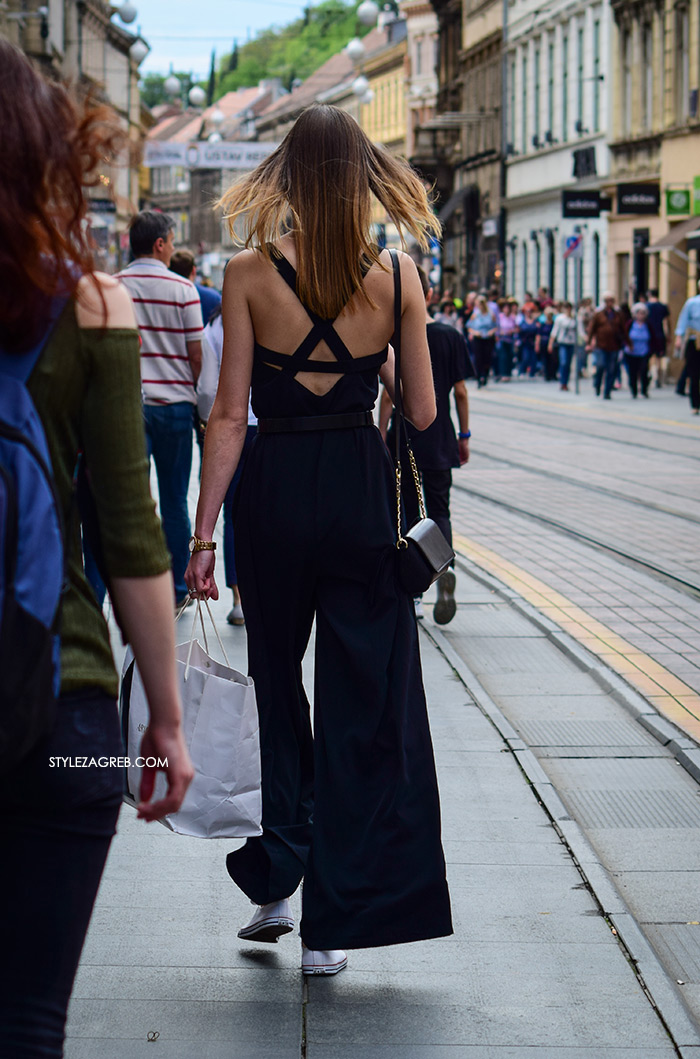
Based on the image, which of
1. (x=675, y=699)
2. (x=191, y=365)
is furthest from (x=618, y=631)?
(x=191, y=365)

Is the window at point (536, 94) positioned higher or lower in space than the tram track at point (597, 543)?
higher

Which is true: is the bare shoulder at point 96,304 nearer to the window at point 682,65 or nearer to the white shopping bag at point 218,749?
the white shopping bag at point 218,749

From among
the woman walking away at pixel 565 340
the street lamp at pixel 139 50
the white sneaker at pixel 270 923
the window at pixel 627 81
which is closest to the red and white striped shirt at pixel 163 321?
the white sneaker at pixel 270 923

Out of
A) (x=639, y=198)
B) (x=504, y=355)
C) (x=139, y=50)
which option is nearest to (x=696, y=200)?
(x=639, y=198)

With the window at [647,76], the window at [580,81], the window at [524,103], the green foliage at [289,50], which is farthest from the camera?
the green foliage at [289,50]

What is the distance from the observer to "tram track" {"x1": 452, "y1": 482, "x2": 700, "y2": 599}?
10.3 m

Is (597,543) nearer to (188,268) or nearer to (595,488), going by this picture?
(188,268)

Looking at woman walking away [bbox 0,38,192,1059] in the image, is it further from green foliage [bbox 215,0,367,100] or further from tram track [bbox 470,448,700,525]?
green foliage [bbox 215,0,367,100]

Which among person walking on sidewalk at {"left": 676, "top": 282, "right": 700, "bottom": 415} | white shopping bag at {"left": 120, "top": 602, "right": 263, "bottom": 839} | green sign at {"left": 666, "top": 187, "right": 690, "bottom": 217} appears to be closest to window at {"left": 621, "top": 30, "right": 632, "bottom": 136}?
green sign at {"left": 666, "top": 187, "right": 690, "bottom": 217}

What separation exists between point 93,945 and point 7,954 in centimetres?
211

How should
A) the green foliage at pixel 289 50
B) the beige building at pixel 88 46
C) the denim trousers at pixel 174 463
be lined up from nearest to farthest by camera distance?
the denim trousers at pixel 174 463 < the beige building at pixel 88 46 < the green foliage at pixel 289 50

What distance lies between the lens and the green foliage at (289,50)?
125 metres

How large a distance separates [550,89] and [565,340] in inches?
819

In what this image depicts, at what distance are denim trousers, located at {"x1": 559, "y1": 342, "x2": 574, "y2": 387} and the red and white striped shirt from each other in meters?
26.5
